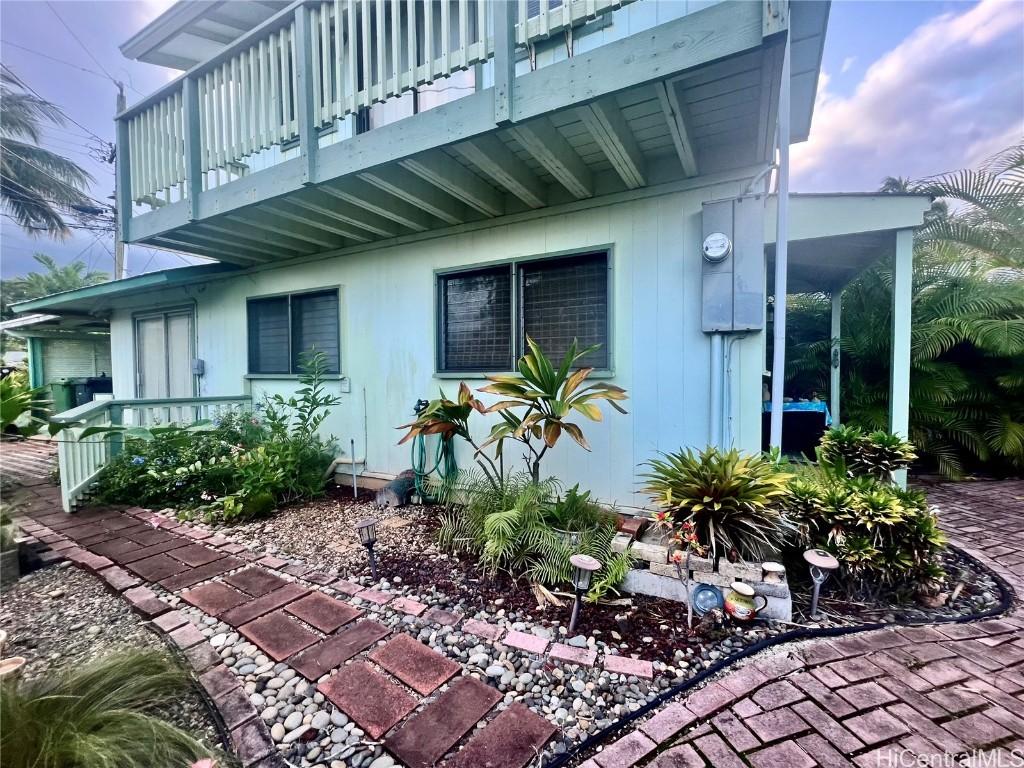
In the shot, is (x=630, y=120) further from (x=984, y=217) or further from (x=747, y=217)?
(x=984, y=217)

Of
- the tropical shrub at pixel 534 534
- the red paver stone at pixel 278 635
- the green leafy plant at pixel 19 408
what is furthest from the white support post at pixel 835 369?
the green leafy plant at pixel 19 408

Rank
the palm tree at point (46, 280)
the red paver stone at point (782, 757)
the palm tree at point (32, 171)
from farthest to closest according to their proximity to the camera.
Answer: the palm tree at point (46, 280) < the palm tree at point (32, 171) < the red paver stone at point (782, 757)

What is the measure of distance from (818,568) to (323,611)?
2.53 metres

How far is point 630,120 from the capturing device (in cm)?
268

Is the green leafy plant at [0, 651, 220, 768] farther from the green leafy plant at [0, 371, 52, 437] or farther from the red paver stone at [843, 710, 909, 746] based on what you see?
the red paver stone at [843, 710, 909, 746]

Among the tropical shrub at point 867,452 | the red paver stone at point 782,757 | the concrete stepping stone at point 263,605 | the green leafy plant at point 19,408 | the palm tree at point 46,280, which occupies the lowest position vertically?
the concrete stepping stone at point 263,605

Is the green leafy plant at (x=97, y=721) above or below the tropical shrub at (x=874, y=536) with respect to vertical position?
below

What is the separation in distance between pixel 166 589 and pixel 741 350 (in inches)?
156

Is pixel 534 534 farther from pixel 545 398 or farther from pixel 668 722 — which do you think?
pixel 668 722

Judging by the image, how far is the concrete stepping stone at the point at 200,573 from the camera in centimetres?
248

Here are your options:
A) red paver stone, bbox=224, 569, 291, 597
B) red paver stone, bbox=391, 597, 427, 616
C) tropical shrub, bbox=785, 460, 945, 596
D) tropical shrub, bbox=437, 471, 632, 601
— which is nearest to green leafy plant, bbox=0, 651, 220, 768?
red paver stone, bbox=224, 569, 291, 597

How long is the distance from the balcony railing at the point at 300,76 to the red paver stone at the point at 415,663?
315cm

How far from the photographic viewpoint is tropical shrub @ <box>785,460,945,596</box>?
2199mm

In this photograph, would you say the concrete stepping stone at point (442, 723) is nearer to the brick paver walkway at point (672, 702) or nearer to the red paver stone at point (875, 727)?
the brick paver walkway at point (672, 702)
